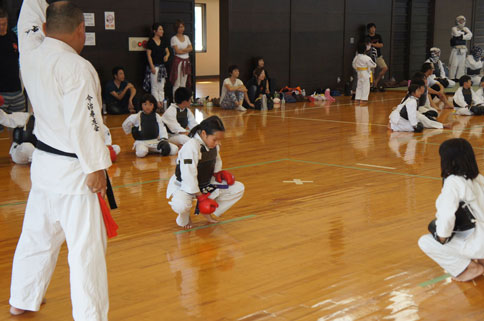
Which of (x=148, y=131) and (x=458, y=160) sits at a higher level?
(x=458, y=160)

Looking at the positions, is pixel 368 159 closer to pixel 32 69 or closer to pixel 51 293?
pixel 51 293

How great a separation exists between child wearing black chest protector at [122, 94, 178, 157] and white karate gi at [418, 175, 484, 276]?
5.01 meters

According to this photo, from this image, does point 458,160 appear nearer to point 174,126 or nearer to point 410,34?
point 174,126

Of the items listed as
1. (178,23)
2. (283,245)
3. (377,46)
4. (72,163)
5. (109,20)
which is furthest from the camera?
(377,46)

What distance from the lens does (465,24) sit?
848 inches

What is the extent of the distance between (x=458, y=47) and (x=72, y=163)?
18.4m

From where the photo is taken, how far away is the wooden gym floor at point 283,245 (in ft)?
11.8

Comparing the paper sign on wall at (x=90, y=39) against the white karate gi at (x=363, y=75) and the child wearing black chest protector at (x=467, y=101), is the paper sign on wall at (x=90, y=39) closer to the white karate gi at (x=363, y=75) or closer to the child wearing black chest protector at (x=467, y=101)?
the white karate gi at (x=363, y=75)

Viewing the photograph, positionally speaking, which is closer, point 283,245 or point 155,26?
point 283,245

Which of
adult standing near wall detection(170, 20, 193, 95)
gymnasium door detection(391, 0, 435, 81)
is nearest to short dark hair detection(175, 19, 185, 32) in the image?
adult standing near wall detection(170, 20, 193, 95)

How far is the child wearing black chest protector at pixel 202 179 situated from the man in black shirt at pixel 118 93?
8011 millimetres

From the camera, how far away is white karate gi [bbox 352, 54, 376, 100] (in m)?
15.1

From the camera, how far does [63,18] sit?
3111mm

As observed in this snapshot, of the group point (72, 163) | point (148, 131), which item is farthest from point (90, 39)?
point (72, 163)
